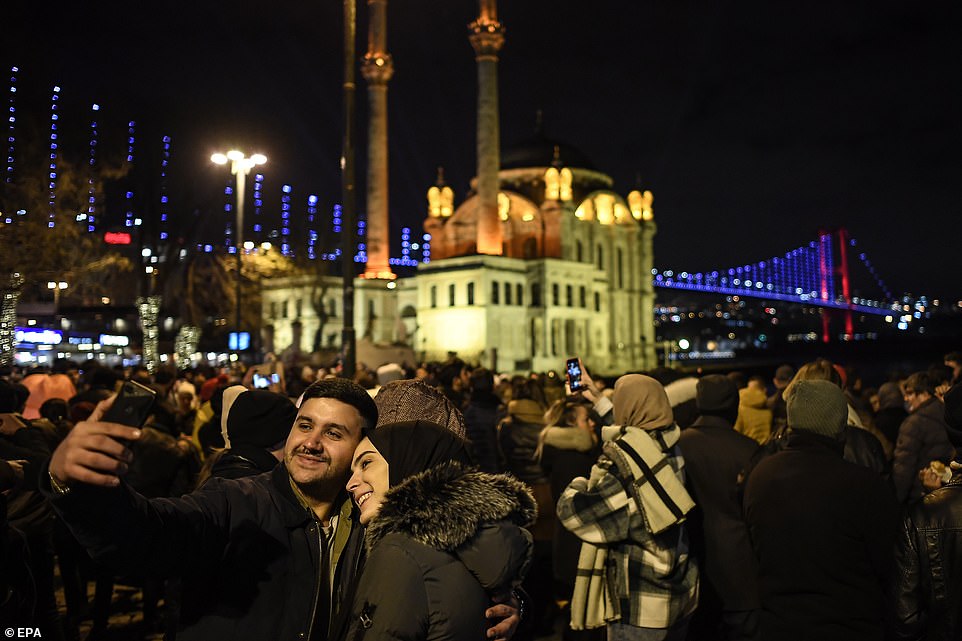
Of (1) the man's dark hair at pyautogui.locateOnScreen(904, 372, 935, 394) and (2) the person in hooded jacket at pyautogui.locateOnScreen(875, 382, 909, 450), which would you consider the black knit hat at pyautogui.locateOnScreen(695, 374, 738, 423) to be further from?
(2) the person in hooded jacket at pyautogui.locateOnScreen(875, 382, 909, 450)

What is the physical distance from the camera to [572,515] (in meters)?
4.82

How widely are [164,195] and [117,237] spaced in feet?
24.7

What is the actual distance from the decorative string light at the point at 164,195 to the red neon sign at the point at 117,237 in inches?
156

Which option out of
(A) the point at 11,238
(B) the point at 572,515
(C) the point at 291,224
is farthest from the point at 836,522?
(C) the point at 291,224

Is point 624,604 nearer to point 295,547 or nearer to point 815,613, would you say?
point 815,613

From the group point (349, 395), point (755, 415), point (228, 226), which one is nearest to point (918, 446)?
point (755, 415)

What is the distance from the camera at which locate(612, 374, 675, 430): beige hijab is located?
500 cm

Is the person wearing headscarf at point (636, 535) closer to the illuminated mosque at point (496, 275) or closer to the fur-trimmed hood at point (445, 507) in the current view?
the fur-trimmed hood at point (445, 507)

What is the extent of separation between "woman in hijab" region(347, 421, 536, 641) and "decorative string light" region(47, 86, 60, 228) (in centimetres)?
2282

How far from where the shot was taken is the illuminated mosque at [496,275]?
55.9 meters

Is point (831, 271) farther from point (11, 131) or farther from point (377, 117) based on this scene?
point (11, 131)

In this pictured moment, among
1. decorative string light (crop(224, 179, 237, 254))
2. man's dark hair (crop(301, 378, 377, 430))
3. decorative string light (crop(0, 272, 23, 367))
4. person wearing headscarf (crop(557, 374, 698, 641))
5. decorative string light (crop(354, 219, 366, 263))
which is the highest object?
decorative string light (crop(354, 219, 366, 263))

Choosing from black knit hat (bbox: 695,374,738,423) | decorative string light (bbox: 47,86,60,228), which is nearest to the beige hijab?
black knit hat (bbox: 695,374,738,423)

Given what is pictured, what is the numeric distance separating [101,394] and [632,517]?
22.2 feet
